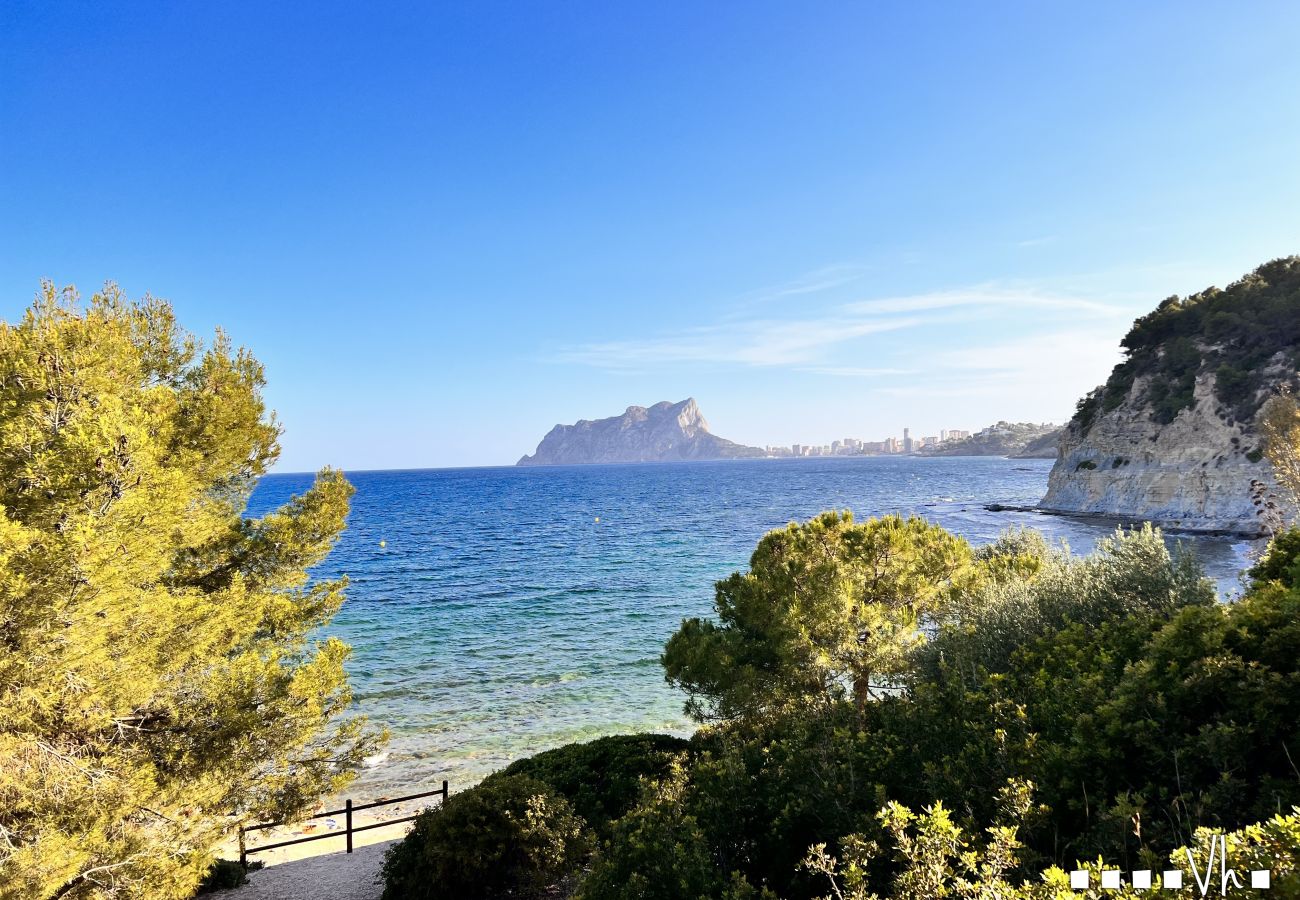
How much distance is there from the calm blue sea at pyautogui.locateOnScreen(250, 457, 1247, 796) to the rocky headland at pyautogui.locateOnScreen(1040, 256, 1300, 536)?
660cm

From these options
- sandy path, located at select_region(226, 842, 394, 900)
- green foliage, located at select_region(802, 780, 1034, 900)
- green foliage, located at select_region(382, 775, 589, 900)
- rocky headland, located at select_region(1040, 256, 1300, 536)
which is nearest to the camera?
green foliage, located at select_region(802, 780, 1034, 900)

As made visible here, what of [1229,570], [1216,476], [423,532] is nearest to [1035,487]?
[1216,476]

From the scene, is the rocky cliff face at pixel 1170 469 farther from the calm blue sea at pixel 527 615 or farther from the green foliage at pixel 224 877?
the green foliage at pixel 224 877

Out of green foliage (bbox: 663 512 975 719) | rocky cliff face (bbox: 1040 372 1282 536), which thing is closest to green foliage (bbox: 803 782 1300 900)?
green foliage (bbox: 663 512 975 719)

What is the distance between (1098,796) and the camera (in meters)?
5.31

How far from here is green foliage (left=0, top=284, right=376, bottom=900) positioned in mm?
7574

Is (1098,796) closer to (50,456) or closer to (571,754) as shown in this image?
(571,754)

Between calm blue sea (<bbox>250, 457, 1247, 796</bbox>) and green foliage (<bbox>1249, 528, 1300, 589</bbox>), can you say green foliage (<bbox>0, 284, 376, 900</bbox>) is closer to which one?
calm blue sea (<bbox>250, 457, 1247, 796</bbox>)

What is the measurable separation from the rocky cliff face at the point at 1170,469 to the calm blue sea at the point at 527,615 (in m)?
5.69

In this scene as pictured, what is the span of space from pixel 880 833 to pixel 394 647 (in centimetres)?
2795

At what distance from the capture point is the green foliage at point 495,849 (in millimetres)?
9516

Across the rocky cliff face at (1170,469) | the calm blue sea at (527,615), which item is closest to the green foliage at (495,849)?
the calm blue sea at (527,615)

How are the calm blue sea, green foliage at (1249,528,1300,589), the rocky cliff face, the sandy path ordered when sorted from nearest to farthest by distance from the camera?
green foliage at (1249,528,1300,589), the sandy path, the calm blue sea, the rocky cliff face

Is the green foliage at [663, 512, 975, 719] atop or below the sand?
atop
